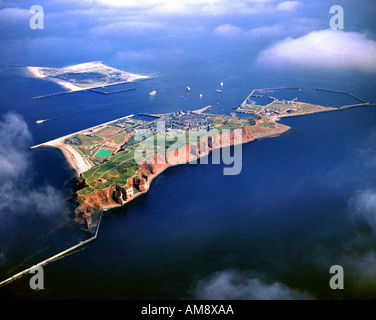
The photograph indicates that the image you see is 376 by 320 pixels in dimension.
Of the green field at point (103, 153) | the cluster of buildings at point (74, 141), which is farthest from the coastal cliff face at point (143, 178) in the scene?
the cluster of buildings at point (74, 141)

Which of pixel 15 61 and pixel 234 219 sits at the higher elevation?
pixel 15 61

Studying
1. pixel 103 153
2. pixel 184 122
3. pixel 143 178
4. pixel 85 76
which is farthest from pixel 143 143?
pixel 85 76

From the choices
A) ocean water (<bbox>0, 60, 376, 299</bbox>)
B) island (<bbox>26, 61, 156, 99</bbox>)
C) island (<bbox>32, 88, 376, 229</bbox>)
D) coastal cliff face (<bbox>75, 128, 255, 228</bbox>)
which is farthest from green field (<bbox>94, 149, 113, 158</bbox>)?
island (<bbox>26, 61, 156, 99</bbox>)

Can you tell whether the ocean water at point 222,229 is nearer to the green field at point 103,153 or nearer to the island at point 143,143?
the island at point 143,143

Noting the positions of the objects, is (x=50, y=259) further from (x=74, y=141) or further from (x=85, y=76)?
(x=85, y=76)

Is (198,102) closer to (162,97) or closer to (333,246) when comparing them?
(162,97)
